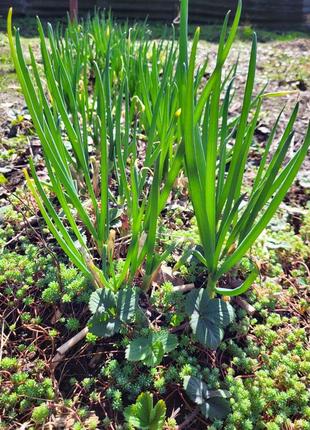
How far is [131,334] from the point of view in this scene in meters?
1.02

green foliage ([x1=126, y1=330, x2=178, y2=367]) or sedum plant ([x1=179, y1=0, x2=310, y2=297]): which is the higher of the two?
sedum plant ([x1=179, y1=0, x2=310, y2=297])

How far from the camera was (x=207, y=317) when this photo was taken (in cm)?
97

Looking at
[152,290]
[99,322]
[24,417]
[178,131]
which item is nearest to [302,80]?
[178,131]

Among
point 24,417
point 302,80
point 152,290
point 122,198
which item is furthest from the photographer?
point 302,80

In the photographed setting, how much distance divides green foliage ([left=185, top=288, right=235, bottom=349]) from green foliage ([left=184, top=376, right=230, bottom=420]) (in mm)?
93

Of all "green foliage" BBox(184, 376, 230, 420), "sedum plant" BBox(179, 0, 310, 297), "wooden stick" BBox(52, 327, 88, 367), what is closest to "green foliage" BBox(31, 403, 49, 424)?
"wooden stick" BBox(52, 327, 88, 367)

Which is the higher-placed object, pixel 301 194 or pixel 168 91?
pixel 168 91

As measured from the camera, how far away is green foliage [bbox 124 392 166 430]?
2.71 ft

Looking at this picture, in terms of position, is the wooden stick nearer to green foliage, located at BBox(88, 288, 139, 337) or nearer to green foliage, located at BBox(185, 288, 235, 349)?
green foliage, located at BBox(88, 288, 139, 337)

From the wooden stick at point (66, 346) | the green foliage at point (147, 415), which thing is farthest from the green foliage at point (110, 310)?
the green foliage at point (147, 415)

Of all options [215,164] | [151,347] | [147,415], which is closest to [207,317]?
[151,347]

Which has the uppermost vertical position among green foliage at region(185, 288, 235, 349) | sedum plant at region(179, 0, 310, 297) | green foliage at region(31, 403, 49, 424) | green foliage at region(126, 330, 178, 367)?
sedum plant at region(179, 0, 310, 297)

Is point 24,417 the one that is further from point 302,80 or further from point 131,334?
point 302,80

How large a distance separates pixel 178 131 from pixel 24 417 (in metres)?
0.99
